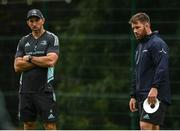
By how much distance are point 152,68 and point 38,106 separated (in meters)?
1.54

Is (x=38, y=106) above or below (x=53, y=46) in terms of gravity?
below

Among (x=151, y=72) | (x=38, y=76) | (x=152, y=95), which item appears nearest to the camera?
(x=152, y=95)

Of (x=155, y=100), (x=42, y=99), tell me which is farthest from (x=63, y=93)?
(x=155, y=100)

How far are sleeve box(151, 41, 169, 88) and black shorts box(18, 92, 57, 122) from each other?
144cm

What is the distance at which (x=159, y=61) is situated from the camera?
934 cm

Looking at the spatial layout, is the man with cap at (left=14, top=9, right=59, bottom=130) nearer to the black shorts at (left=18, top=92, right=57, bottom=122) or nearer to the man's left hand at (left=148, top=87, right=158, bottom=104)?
the black shorts at (left=18, top=92, right=57, bottom=122)

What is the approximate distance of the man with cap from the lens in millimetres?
9961

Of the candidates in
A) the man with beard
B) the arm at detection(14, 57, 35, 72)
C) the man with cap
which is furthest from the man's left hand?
the arm at detection(14, 57, 35, 72)

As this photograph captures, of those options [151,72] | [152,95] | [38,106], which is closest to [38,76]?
[38,106]

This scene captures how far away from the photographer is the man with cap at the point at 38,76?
9.96m

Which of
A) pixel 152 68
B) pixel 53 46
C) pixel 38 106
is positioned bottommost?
pixel 38 106

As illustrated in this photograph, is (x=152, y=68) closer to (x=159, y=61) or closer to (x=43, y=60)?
(x=159, y=61)

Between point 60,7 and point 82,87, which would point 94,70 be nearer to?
point 82,87

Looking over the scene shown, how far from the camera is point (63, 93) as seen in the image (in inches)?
536
